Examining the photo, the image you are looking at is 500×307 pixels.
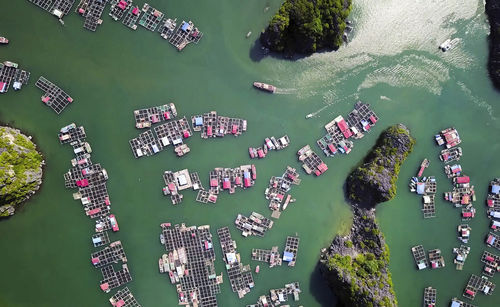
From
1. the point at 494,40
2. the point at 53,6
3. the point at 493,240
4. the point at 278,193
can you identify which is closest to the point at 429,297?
the point at 493,240

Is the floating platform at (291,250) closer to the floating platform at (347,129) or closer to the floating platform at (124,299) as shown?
the floating platform at (347,129)

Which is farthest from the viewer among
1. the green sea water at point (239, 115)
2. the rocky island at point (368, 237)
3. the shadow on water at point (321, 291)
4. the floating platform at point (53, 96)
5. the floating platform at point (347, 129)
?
the floating platform at point (347, 129)

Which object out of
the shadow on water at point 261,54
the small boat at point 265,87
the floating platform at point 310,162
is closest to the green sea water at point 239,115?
the shadow on water at point 261,54

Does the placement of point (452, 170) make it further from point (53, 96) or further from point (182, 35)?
point (53, 96)

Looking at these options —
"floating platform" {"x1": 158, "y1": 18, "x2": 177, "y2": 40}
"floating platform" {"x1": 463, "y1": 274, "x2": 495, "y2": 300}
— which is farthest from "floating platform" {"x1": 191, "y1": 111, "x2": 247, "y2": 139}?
"floating platform" {"x1": 463, "y1": 274, "x2": 495, "y2": 300}

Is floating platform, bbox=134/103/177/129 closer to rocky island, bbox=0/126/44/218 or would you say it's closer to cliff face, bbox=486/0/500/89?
rocky island, bbox=0/126/44/218

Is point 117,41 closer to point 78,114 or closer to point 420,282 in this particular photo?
point 78,114
